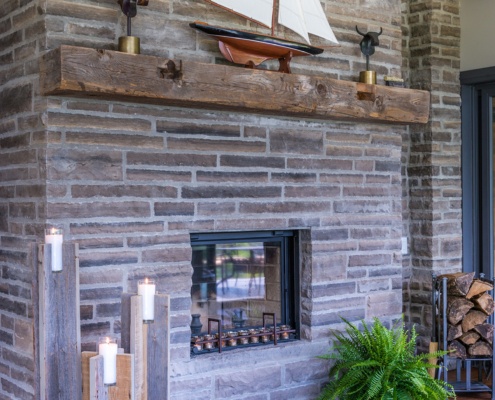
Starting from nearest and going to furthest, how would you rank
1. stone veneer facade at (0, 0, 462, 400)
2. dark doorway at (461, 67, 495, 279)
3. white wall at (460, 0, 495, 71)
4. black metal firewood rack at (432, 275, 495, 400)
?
1. stone veneer facade at (0, 0, 462, 400)
2. black metal firewood rack at (432, 275, 495, 400)
3. white wall at (460, 0, 495, 71)
4. dark doorway at (461, 67, 495, 279)

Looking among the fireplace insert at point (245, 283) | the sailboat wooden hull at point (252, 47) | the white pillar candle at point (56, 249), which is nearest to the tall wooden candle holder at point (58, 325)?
the white pillar candle at point (56, 249)

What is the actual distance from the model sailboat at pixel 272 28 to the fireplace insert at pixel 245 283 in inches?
34.4

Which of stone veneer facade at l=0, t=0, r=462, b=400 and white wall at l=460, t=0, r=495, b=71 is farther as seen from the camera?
white wall at l=460, t=0, r=495, b=71

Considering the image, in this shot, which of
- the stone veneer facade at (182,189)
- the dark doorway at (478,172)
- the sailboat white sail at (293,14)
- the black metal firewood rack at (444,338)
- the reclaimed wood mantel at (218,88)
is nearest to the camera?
the reclaimed wood mantel at (218,88)

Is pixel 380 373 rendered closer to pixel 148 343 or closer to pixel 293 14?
pixel 148 343

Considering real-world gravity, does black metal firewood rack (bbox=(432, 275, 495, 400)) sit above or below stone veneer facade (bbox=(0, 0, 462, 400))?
below

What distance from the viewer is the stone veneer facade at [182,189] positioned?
3.31m

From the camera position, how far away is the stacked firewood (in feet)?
14.8

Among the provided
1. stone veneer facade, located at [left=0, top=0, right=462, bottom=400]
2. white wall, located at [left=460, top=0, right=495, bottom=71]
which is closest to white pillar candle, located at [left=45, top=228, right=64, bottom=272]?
stone veneer facade, located at [left=0, top=0, right=462, bottom=400]

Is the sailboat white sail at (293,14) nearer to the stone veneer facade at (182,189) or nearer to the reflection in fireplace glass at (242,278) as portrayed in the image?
the stone veneer facade at (182,189)

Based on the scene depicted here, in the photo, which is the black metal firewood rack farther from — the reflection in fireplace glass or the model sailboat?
the model sailboat

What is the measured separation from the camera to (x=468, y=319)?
4539 millimetres

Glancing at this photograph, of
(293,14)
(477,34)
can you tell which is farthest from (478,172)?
(293,14)

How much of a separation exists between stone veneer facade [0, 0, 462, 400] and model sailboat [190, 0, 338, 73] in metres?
0.11
